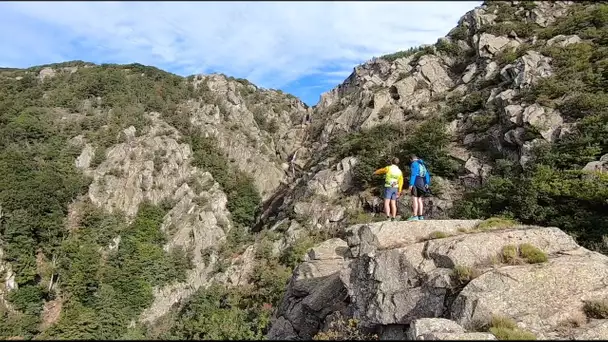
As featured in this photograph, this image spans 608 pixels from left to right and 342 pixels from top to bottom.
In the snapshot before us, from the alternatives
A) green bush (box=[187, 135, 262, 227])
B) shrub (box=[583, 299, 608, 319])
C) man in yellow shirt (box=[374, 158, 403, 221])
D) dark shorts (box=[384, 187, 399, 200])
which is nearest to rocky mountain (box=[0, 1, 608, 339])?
shrub (box=[583, 299, 608, 319])

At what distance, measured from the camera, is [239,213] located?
137 feet

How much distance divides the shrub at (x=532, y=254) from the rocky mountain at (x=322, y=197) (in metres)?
0.03

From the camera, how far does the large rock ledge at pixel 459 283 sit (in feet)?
22.4

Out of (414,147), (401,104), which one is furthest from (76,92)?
(414,147)

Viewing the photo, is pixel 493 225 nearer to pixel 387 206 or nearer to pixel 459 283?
pixel 459 283

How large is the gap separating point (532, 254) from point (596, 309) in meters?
1.47

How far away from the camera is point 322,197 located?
2892 centimetres

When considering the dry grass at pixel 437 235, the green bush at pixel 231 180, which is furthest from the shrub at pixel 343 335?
the green bush at pixel 231 180

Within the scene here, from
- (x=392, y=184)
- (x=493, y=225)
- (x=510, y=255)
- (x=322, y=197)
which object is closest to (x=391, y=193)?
(x=392, y=184)

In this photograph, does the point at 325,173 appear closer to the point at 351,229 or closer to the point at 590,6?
the point at 351,229

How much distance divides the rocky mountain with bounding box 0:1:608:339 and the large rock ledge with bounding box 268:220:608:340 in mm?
45

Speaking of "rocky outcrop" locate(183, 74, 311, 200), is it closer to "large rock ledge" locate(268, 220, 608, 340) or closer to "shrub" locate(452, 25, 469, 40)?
"shrub" locate(452, 25, 469, 40)

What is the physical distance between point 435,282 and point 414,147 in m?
18.6

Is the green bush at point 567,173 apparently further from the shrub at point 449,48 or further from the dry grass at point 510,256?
the shrub at point 449,48
